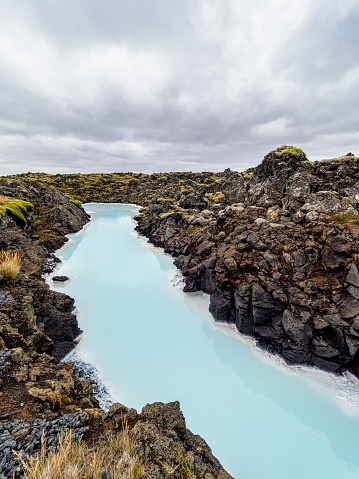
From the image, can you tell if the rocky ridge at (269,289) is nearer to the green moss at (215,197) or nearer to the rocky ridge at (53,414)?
the rocky ridge at (53,414)

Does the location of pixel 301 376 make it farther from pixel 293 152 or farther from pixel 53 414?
pixel 293 152

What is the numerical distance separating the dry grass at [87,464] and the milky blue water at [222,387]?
6388mm

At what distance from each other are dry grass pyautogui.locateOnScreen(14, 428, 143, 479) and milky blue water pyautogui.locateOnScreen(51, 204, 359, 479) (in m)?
6.39

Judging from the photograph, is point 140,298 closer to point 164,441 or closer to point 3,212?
point 164,441

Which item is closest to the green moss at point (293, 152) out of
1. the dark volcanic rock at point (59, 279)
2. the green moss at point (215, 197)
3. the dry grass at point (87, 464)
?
the green moss at point (215, 197)

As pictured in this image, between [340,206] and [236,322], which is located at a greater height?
[340,206]

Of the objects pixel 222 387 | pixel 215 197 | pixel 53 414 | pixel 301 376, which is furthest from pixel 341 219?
pixel 215 197

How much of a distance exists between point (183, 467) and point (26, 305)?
864 centimetres

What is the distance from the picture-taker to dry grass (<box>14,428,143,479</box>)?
9.14ft

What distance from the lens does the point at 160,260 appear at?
1092 inches

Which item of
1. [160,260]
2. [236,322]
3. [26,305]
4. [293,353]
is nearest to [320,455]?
[293,353]

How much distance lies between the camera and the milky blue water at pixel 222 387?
7965mm

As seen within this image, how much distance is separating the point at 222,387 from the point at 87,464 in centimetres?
891

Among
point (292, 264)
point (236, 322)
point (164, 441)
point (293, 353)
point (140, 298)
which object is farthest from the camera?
point (140, 298)
